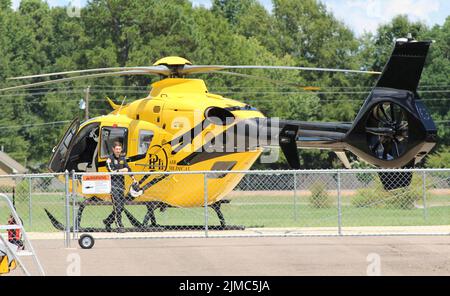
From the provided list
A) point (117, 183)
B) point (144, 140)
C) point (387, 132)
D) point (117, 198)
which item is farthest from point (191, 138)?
point (387, 132)

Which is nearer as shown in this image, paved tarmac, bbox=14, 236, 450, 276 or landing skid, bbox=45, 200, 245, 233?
paved tarmac, bbox=14, 236, 450, 276

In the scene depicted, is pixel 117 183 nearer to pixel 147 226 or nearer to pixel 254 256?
pixel 147 226

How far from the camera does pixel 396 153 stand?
21453mm

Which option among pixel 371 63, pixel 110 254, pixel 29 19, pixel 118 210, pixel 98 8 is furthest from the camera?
pixel 29 19

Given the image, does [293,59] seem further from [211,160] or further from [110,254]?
[110,254]

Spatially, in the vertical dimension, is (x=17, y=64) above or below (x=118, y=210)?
above

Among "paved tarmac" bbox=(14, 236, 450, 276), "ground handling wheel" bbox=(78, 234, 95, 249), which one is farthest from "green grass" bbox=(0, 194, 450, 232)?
"ground handling wheel" bbox=(78, 234, 95, 249)

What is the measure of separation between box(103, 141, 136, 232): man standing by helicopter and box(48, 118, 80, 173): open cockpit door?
4.40 ft

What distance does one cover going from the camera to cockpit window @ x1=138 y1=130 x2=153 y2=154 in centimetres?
2262

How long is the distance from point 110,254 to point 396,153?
291 inches

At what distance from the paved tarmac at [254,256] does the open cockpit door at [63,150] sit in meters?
3.90

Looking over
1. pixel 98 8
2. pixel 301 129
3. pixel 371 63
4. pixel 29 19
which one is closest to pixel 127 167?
pixel 301 129

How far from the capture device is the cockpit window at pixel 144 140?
891 inches

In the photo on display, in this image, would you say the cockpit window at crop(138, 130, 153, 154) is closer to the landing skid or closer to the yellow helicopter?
the yellow helicopter
